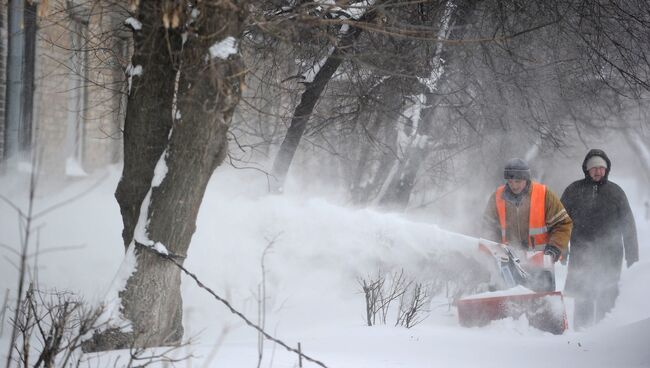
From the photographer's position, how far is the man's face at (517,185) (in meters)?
6.95

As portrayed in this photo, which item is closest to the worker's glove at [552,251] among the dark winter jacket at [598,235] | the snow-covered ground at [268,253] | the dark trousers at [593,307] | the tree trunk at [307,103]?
the snow-covered ground at [268,253]

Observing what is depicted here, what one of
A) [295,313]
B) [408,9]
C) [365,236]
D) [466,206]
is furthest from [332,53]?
[466,206]

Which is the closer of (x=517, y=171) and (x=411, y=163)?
(x=517, y=171)

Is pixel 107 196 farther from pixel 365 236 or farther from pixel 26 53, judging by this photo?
pixel 365 236

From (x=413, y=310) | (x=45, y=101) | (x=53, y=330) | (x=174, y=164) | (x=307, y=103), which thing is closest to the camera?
(x=53, y=330)

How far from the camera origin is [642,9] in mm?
7883

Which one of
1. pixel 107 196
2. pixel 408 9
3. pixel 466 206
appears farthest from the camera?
pixel 466 206

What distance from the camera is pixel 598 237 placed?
26.3 feet

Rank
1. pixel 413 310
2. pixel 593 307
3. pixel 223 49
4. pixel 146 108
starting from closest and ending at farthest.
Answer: pixel 223 49 < pixel 146 108 < pixel 413 310 < pixel 593 307

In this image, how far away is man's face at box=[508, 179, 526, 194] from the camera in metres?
6.95

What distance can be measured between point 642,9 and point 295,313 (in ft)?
17.4

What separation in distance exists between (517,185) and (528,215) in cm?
32

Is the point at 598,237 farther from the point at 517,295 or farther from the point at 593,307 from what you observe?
the point at 517,295

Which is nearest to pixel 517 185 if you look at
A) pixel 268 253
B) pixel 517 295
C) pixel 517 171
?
pixel 517 171
